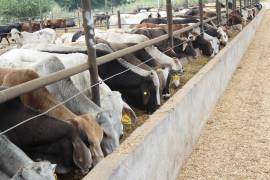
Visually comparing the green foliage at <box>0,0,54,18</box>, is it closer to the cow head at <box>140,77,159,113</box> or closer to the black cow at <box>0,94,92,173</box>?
the cow head at <box>140,77,159,113</box>

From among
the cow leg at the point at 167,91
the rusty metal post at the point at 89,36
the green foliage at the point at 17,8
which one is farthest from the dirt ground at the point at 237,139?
the green foliage at the point at 17,8

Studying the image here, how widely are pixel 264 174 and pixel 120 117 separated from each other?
161 cm

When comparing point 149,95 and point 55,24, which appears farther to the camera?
point 55,24

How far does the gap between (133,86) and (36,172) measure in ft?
11.6

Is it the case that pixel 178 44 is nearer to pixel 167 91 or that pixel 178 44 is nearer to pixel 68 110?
pixel 167 91

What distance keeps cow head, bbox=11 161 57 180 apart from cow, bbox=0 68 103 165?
0.96m

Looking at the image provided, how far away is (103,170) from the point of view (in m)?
3.19

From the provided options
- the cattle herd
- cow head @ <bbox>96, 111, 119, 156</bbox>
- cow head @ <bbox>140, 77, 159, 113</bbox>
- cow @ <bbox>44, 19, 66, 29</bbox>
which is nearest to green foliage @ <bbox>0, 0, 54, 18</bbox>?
cow @ <bbox>44, 19, 66, 29</bbox>

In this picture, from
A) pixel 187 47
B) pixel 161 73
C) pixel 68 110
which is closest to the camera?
pixel 68 110

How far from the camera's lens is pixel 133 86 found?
6.37 m

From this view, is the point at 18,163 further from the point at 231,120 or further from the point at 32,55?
the point at 231,120

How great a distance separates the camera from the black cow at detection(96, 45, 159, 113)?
621 centimetres

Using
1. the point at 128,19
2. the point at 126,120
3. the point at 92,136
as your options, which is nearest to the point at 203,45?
the point at 126,120

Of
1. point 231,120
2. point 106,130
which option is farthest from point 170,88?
point 106,130
